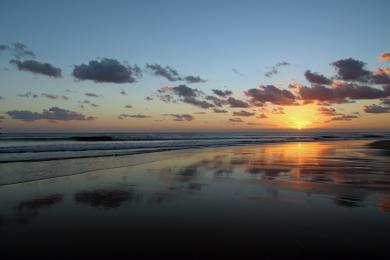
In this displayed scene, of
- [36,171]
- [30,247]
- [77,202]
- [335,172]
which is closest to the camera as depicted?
[30,247]

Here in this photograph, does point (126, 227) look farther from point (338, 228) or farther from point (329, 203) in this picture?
point (329, 203)

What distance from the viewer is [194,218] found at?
26.3 ft

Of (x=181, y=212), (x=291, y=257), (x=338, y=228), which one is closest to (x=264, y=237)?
(x=291, y=257)

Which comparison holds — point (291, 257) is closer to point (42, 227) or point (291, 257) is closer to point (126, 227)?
point (126, 227)

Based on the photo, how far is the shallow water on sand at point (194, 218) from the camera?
233 inches

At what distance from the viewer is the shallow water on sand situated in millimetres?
5922

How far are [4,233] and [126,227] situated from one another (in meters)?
2.47

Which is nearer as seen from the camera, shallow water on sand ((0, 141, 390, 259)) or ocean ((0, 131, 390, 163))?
shallow water on sand ((0, 141, 390, 259))

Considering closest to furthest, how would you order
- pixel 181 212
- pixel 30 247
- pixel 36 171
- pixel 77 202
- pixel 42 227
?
pixel 30 247
pixel 42 227
pixel 181 212
pixel 77 202
pixel 36 171

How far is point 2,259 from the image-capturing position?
536 centimetres

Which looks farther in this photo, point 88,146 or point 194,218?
point 88,146

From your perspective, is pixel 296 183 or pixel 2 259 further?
pixel 296 183

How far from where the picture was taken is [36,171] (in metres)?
16.1

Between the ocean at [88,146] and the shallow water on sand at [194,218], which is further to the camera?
the ocean at [88,146]
